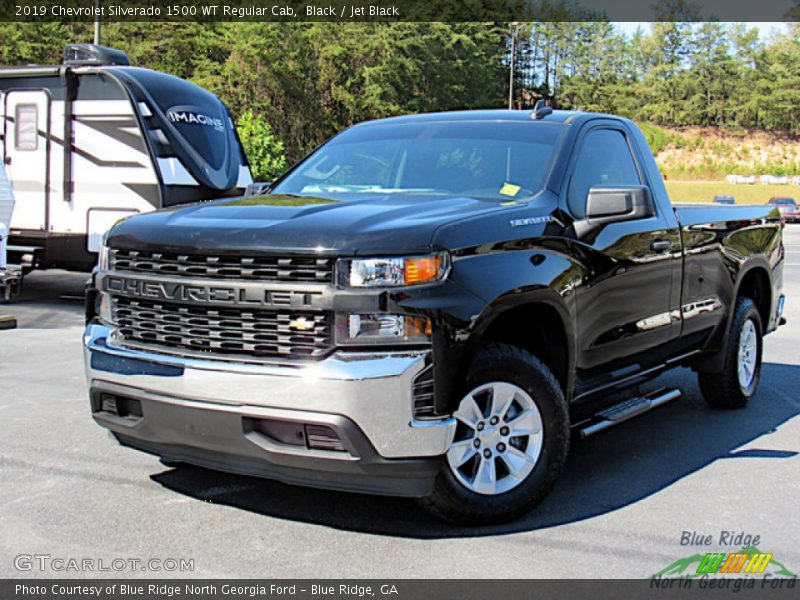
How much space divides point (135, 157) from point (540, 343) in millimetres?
8567

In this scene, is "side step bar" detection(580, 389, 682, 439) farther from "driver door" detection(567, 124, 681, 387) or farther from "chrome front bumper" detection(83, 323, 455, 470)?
"chrome front bumper" detection(83, 323, 455, 470)

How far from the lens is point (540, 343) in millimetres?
4793

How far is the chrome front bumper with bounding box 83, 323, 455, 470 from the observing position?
3.80 meters

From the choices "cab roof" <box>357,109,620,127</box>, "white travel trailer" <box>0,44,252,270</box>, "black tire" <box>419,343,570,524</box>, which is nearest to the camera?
"black tire" <box>419,343,570,524</box>

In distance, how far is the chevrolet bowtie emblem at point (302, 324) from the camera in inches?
154

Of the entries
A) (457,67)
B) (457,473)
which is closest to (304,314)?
(457,473)

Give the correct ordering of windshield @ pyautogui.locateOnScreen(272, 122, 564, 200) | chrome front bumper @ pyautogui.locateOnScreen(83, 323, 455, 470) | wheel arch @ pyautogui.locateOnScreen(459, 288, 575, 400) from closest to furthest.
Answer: chrome front bumper @ pyautogui.locateOnScreen(83, 323, 455, 470) < wheel arch @ pyautogui.locateOnScreen(459, 288, 575, 400) < windshield @ pyautogui.locateOnScreen(272, 122, 564, 200)

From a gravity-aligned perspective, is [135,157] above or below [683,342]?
above

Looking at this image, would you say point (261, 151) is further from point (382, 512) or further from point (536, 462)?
point (536, 462)

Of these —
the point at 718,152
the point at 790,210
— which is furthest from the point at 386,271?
the point at 718,152

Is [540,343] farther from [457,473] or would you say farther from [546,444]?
[457,473]

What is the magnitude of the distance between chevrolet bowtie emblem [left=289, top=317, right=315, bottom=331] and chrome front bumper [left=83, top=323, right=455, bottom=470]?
157mm

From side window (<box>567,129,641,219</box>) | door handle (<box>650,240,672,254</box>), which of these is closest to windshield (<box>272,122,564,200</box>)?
side window (<box>567,129,641,219</box>)

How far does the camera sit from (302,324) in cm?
393
